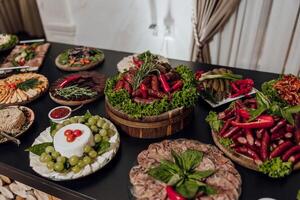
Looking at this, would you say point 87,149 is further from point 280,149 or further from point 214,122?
point 280,149

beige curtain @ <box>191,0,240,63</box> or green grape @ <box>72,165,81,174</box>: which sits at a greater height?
beige curtain @ <box>191,0,240,63</box>

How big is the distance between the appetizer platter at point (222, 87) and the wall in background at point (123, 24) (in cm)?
105

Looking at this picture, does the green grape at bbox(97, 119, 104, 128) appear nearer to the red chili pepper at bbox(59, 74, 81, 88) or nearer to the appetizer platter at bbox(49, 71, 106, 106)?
the appetizer platter at bbox(49, 71, 106, 106)

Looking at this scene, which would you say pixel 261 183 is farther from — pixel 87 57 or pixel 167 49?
pixel 167 49

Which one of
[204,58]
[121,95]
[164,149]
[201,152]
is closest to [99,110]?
[121,95]

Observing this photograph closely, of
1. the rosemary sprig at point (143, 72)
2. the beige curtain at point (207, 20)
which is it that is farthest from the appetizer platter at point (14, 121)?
the beige curtain at point (207, 20)

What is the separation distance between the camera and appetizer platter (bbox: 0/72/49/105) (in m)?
1.74

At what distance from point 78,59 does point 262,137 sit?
1.41 meters

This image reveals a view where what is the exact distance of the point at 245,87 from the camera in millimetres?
1639

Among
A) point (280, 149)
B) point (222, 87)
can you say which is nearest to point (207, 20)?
point (222, 87)

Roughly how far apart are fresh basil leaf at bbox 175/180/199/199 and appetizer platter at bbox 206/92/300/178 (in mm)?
268

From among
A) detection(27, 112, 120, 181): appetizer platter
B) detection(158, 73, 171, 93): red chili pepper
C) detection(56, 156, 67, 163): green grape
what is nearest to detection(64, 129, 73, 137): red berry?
detection(27, 112, 120, 181): appetizer platter

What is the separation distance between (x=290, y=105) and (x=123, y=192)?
917mm

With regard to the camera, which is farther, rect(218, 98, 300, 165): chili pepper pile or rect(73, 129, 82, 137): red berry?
rect(73, 129, 82, 137): red berry
